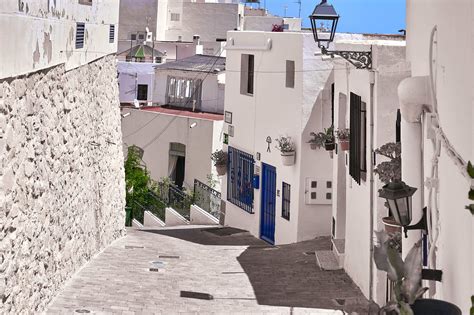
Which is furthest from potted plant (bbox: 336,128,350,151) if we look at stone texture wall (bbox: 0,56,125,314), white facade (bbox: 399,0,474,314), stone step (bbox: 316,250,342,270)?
white facade (bbox: 399,0,474,314)

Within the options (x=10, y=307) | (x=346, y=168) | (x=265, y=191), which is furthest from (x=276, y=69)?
(x=10, y=307)

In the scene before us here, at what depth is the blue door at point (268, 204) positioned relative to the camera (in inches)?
853

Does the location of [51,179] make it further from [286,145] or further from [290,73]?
[290,73]

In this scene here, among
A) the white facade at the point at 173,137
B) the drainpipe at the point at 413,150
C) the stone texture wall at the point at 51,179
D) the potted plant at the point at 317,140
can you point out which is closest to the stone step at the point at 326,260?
the potted plant at the point at 317,140

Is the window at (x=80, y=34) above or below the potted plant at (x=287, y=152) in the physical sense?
above

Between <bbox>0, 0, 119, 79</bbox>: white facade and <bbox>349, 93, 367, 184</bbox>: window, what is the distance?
14.8ft

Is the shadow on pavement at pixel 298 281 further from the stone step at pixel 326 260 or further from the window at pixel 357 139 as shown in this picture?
the window at pixel 357 139

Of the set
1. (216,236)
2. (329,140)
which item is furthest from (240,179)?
(329,140)

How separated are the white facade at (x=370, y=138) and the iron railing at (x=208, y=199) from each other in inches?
466

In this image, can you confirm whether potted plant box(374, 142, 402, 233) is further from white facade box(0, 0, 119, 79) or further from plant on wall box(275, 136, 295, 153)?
plant on wall box(275, 136, 295, 153)

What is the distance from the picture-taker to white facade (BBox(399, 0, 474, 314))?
5117mm

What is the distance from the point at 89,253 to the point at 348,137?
4998mm

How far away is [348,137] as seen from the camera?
48.3 feet

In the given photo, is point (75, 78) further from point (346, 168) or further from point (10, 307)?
point (346, 168)
